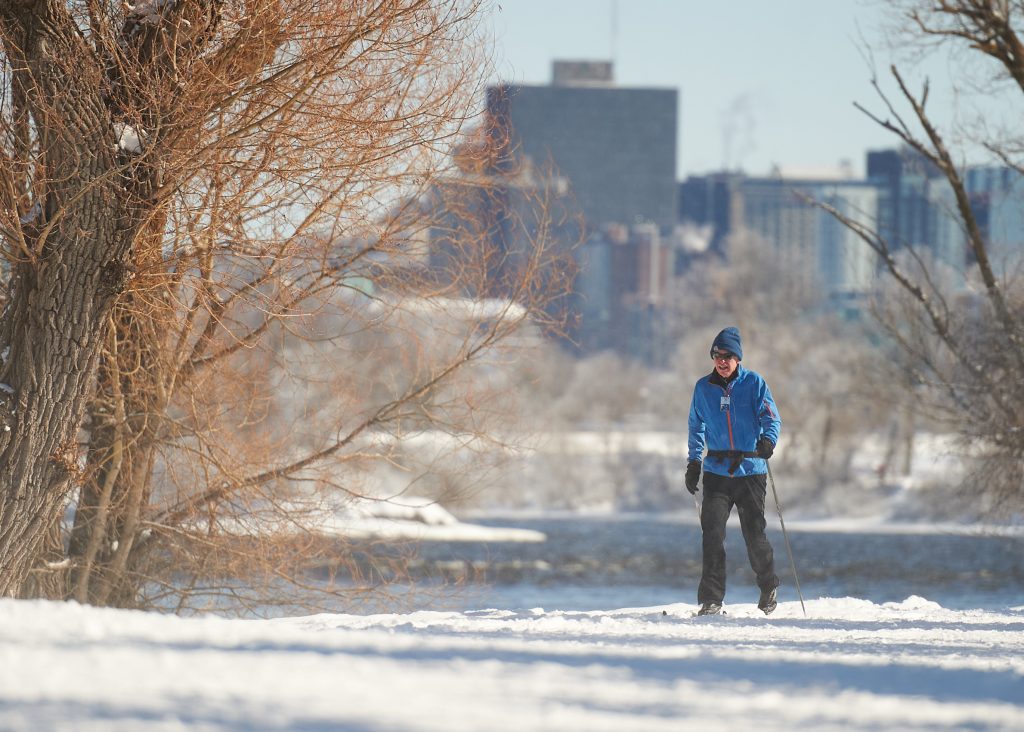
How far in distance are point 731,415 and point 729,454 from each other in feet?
0.81

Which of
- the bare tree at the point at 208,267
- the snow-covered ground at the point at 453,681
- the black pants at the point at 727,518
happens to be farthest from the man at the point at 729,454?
the bare tree at the point at 208,267

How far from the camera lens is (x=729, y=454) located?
8.81 m

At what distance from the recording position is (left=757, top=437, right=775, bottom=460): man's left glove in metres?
8.59

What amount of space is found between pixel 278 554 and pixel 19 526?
120 inches

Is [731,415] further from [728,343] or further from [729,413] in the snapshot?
[728,343]

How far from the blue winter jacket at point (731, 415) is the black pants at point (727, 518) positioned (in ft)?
0.30

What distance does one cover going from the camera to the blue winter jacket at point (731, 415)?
28.7ft

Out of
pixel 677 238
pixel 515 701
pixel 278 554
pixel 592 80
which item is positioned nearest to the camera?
pixel 515 701

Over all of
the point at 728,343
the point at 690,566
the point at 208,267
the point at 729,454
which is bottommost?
the point at 690,566

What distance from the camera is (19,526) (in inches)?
320

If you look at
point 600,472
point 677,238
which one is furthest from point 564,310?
point 677,238

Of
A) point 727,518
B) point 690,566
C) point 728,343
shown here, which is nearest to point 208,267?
point 728,343

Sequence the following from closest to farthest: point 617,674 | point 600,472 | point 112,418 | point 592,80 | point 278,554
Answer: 1. point 617,674
2. point 112,418
3. point 278,554
4. point 600,472
5. point 592,80

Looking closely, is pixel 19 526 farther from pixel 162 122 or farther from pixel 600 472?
pixel 600 472
